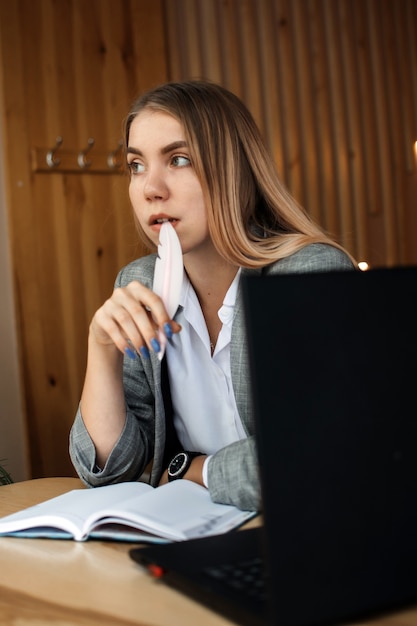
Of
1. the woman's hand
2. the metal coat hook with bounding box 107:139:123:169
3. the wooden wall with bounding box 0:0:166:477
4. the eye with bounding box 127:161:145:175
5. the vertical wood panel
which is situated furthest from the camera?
the vertical wood panel

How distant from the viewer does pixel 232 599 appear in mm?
620

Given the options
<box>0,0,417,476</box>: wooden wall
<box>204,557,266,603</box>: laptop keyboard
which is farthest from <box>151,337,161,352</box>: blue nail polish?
<box>0,0,417,476</box>: wooden wall

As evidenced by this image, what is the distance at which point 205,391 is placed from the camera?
1.54 meters

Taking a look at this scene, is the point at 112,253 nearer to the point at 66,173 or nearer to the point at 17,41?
the point at 66,173

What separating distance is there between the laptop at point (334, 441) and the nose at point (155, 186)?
0.91 meters

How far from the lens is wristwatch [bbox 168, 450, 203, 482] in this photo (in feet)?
4.09

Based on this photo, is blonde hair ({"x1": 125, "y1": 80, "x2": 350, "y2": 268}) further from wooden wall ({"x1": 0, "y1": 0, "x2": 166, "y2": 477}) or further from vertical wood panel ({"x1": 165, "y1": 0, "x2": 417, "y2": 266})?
vertical wood panel ({"x1": 165, "y1": 0, "x2": 417, "y2": 266})

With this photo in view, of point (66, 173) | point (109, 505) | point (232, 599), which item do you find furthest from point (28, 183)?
point (232, 599)

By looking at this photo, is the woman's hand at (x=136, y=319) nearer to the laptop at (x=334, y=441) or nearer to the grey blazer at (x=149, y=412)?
the grey blazer at (x=149, y=412)

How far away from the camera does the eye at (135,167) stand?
1567mm

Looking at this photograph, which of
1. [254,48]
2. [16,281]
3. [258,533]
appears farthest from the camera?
[254,48]

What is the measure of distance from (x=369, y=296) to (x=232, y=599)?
254 mm

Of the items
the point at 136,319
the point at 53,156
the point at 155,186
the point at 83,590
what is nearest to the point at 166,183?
the point at 155,186

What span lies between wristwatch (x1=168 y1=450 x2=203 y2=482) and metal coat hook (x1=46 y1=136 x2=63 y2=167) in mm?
1676
